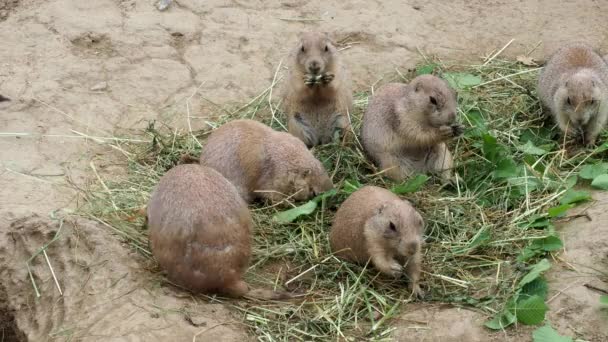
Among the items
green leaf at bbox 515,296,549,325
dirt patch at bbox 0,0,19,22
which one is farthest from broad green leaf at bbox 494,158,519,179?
dirt patch at bbox 0,0,19,22

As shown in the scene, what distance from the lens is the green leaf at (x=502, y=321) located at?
5.52 m

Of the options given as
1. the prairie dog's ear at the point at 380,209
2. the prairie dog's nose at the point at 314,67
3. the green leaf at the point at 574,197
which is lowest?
the green leaf at the point at 574,197

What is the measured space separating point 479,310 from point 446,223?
3.75 ft

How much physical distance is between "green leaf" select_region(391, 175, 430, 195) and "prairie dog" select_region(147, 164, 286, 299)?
160 centimetres

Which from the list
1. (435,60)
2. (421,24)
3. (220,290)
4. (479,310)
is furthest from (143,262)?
(421,24)

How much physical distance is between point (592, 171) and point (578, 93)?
3.47 ft

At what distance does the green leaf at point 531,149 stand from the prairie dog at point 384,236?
6.47 feet

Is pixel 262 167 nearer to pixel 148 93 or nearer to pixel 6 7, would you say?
pixel 148 93

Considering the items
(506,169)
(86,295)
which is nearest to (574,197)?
(506,169)

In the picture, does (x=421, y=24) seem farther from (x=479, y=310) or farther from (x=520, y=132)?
(x=479, y=310)

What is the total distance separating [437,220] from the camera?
269 inches

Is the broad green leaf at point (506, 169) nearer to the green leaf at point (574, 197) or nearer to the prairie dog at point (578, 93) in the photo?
the green leaf at point (574, 197)

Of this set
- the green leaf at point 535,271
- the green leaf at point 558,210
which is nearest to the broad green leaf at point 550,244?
the green leaf at point 535,271

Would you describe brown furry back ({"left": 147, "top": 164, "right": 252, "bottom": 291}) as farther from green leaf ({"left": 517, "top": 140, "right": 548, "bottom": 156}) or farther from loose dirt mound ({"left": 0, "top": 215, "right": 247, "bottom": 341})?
green leaf ({"left": 517, "top": 140, "right": 548, "bottom": 156})
